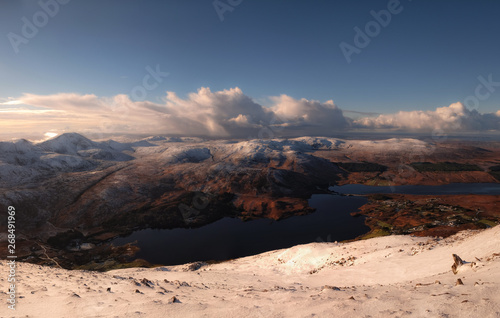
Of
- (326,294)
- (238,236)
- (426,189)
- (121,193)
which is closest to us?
(326,294)

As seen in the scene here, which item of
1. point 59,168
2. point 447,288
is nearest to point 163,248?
point 447,288

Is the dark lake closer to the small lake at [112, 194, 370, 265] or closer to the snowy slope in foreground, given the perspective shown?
the small lake at [112, 194, 370, 265]

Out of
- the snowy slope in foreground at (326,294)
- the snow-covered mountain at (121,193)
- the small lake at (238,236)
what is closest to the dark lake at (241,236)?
the small lake at (238,236)

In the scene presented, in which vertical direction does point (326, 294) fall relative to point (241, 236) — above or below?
above

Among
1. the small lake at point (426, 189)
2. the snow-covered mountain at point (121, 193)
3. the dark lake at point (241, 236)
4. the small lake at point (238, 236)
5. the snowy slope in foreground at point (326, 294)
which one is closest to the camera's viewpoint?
the snowy slope in foreground at point (326, 294)

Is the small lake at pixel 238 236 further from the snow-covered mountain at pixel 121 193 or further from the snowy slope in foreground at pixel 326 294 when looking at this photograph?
the snowy slope in foreground at pixel 326 294

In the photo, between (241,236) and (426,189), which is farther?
(426,189)

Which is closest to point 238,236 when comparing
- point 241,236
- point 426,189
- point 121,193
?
point 241,236

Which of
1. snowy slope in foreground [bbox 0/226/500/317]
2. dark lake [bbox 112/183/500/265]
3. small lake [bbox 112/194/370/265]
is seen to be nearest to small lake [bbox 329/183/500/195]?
dark lake [bbox 112/183/500/265]

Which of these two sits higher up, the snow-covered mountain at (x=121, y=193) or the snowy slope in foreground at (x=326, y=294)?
the snowy slope in foreground at (x=326, y=294)

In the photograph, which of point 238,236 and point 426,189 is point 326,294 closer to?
point 238,236
